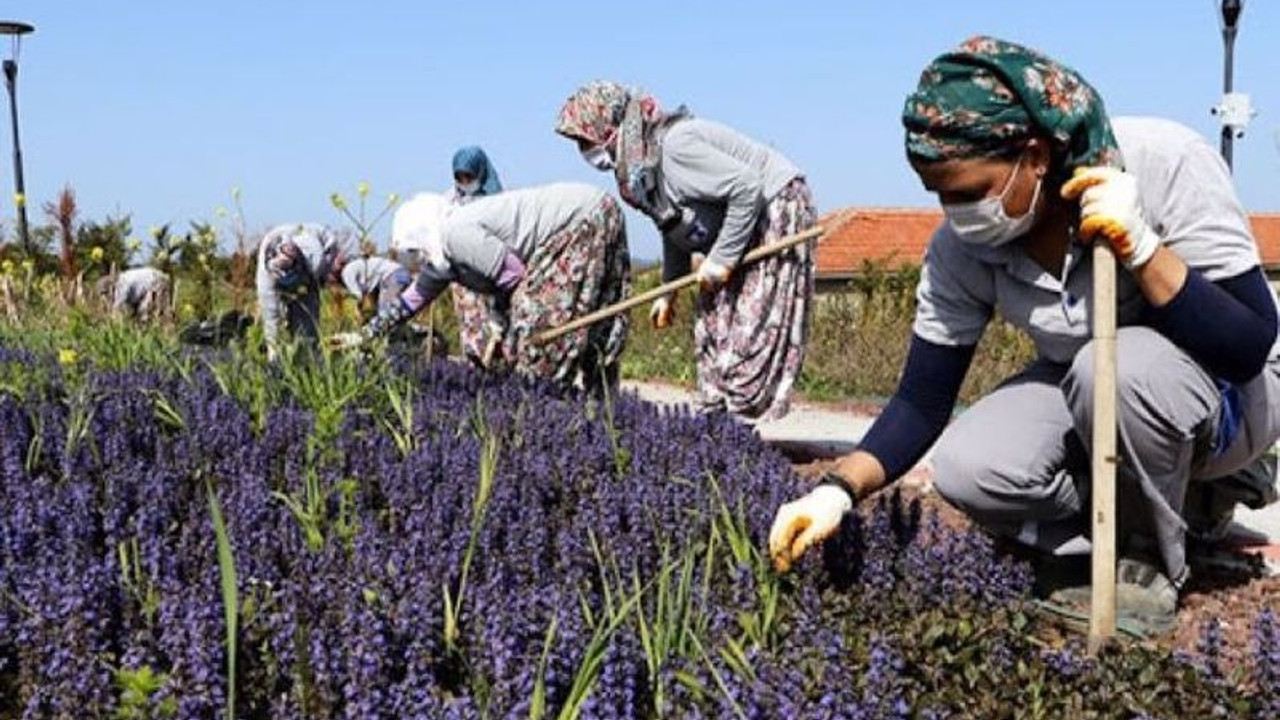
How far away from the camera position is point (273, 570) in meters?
2.58

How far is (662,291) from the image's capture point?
16.6 ft

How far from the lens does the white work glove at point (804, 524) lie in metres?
2.59

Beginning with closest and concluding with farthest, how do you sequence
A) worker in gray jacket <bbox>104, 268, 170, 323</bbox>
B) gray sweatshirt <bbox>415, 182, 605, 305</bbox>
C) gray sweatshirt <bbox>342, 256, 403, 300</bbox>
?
gray sweatshirt <bbox>415, 182, 605, 305</bbox>
gray sweatshirt <bbox>342, 256, 403, 300</bbox>
worker in gray jacket <bbox>104, 268, 170, 323</bbox>

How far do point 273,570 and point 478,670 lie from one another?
0.66m

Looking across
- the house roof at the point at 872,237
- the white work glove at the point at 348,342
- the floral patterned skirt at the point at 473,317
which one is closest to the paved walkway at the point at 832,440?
the floral patterned skirt at the point at 473,317

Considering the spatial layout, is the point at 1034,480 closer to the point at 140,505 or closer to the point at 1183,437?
the point at 1183,437

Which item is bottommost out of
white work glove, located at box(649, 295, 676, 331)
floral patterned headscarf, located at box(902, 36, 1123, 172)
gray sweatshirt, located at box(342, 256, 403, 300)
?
white work glove, located at box(649, 295, 676, 331)

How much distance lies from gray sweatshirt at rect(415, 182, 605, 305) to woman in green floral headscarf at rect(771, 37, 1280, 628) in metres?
2.58

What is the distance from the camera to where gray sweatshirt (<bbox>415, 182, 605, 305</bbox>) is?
17.9 ft

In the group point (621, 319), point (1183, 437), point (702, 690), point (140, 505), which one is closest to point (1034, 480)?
point (1183, 437)

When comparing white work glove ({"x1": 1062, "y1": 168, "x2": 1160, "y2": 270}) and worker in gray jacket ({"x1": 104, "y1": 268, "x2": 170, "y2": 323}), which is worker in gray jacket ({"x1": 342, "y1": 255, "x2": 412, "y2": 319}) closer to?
worker in gray jacket ({"x1": 104, "y1": 268, "x2": 170, "y2": 323})

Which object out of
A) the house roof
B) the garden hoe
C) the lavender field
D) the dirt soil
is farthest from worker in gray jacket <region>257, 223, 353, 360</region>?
the house roof

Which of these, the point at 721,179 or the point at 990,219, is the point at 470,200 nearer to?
the point at 721,179

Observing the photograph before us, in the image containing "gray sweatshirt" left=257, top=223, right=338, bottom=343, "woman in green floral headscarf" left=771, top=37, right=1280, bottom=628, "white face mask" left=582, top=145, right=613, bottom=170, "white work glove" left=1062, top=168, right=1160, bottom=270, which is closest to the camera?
"white work glove" left=1062, top=168, right=1160, bottom=270
